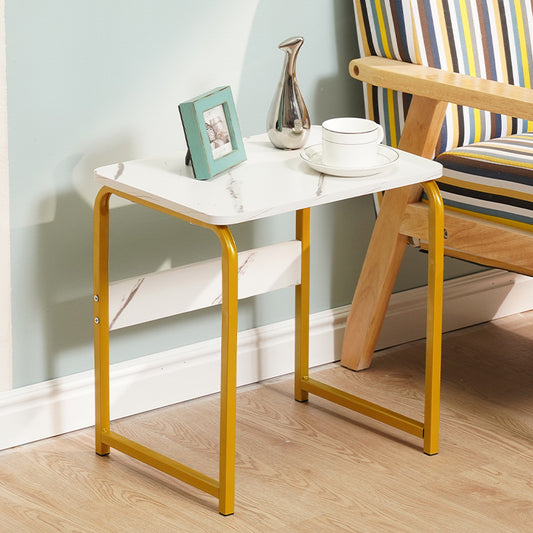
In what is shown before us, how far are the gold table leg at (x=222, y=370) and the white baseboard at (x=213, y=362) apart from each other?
105 millimetres

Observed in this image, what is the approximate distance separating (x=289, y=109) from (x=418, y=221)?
35 centimetres

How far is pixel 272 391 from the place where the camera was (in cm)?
195

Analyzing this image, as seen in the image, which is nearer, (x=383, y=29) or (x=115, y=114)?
(x=115, y=114)

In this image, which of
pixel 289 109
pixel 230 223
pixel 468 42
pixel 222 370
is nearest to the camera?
pixel 230 223

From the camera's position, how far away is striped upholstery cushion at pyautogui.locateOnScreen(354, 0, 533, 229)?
175cm

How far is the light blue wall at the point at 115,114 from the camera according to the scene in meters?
1.63

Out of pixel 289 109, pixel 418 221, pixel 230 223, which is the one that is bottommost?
pixel 418 221

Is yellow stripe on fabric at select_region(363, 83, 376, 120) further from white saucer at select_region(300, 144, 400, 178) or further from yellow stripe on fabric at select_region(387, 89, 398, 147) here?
white saucer at select_region(300, 144, 400, 178)

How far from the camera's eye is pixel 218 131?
60.4 inches

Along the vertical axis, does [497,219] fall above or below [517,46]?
below

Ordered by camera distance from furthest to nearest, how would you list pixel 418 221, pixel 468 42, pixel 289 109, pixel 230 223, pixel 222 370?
pixel 468 42 → pixel 418 221 → pixel 289 109 → pixel 222 370 → pixel 230 223

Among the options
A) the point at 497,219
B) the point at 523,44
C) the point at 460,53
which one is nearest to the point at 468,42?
the point at 460,53

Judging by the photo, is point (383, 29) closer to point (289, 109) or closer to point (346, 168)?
point (289, 109)

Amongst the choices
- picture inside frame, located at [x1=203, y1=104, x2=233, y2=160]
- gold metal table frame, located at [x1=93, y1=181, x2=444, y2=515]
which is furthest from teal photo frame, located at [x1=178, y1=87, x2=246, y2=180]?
gold metal table frame, located at [x1=93, y1=181, x2=444, y2=515]
